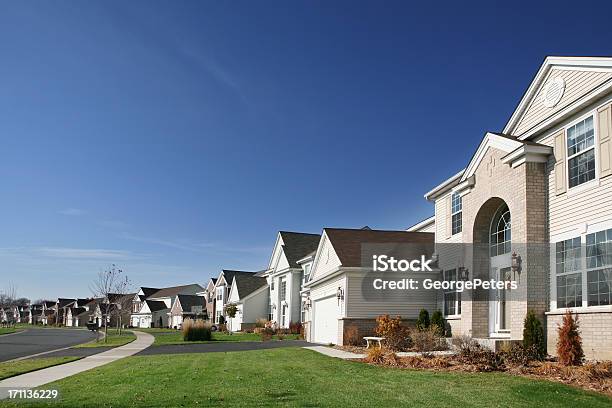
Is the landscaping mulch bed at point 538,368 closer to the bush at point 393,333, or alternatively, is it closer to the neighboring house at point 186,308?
the bush at point 393,333

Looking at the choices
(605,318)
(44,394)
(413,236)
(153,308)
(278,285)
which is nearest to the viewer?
(44,394)

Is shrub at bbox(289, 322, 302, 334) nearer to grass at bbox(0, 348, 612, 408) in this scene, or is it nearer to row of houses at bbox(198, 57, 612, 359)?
row of houses at bbox(198, 57, 612, 359)

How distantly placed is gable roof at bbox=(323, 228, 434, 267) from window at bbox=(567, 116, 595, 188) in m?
12.0

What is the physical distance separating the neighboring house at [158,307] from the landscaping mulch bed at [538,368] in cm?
8560

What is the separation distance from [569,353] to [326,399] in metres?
7.15

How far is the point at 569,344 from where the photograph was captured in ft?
46.5

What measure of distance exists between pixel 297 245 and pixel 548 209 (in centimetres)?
3550

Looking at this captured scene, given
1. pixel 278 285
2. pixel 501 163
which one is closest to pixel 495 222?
pixel 501 163

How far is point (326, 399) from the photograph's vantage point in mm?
10312

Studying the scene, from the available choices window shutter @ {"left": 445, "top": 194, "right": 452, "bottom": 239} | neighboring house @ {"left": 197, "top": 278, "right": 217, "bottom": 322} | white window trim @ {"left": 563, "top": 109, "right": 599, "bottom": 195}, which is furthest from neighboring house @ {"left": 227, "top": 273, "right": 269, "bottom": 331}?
white window trim @ {"left": 563, "top": 109, "right": 599, "bottom": 195}

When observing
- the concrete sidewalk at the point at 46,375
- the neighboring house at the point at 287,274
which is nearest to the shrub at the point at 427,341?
the concrete sidewalk at the point at 46,375

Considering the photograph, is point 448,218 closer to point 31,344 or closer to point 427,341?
point 427,341

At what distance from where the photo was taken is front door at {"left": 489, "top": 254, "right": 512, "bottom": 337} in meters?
18.8

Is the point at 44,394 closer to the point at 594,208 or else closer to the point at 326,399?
the point at 326,399
